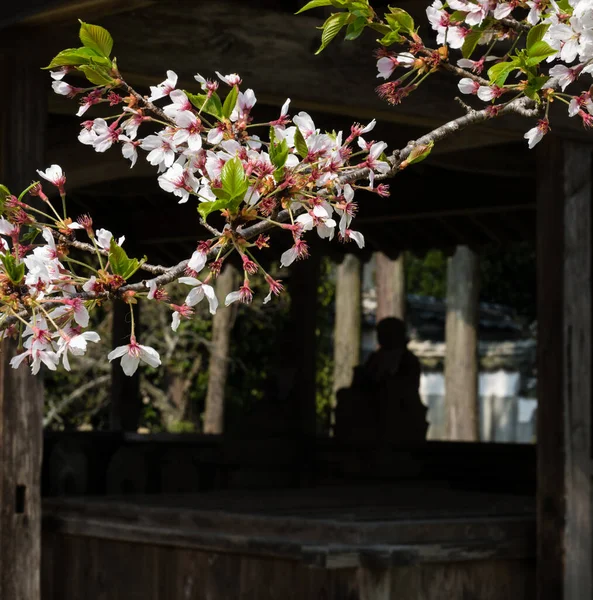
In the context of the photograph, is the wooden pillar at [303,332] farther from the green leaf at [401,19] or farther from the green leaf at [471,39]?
the green leaf at [401,19]

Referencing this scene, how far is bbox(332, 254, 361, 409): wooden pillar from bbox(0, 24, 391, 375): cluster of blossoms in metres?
12.8

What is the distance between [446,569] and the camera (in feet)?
16.3

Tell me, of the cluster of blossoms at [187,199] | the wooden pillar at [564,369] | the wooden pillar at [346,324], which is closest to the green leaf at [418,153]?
the cluster of blossoms at [187,199]

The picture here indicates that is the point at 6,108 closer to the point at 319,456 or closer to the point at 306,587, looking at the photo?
the point at 306,587

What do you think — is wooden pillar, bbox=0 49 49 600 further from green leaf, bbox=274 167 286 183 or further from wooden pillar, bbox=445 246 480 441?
wooden pillar, bbox=445 246 480 441

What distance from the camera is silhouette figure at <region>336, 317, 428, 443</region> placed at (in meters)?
7.86

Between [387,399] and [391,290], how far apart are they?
662 cm

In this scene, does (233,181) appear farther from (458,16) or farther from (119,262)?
(458,16)

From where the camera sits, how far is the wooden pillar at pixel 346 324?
49.2ft

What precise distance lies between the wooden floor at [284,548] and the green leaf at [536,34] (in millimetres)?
2878

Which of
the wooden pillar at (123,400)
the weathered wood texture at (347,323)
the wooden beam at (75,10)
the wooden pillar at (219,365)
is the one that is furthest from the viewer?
the weathered wood texture at (347,323)

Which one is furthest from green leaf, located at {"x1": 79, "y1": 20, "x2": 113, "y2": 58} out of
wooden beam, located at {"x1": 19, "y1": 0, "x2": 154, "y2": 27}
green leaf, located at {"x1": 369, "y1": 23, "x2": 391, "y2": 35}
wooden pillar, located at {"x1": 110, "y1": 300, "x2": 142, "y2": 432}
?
wooden pillar, located at {"x1": 110, "y1": 300, "x2": 142, "y2": 432}

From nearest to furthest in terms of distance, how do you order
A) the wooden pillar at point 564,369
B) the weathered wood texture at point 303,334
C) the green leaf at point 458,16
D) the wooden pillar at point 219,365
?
the green leaf at point 458,16 < the wooden pillar at point 564,369 < the weathered wood texture at point 303,334 < the wooden pillar at point 219,365

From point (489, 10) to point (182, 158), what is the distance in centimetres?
56
